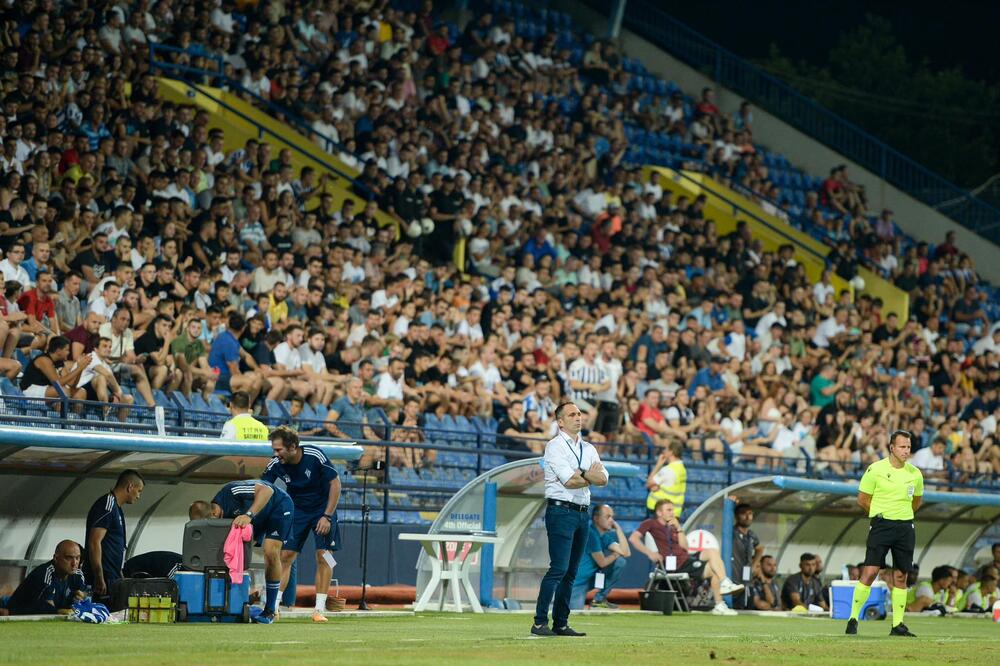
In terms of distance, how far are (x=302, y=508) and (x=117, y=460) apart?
6.14ft

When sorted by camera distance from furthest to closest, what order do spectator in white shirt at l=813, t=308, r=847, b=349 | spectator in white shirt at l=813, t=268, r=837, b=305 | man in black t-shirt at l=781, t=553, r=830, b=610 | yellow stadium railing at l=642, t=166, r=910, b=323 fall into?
yellow stadium railing at l=642, t=166, r=910, b=323 < spectator in white shirt at l=813, t=268, r=837, b=305 < spectator in white shirt at l=813, t=308, r=847, b=349 < man in black t-shirt at l=781, t=553, r=830, b=610

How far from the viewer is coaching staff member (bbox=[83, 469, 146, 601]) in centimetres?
1472

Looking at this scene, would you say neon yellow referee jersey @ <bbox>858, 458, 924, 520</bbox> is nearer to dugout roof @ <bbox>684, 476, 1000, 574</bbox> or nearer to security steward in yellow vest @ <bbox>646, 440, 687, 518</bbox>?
dugout roof @ <bbox>684, 476, 1000, 574</bbox>

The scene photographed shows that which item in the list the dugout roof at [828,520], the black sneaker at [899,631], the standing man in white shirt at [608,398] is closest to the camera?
the black sneaker at [899,631]

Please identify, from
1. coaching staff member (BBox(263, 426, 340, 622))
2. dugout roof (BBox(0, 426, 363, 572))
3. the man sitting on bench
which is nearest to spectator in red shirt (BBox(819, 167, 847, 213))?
dugout roof (BBox(0, 426, 363, 572))

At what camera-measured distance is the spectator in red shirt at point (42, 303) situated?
19.0 meters

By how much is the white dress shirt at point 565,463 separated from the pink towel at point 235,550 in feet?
9.44

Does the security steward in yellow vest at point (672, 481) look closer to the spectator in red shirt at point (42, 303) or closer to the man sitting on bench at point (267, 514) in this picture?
the man sitting on bench at point (267, 514)

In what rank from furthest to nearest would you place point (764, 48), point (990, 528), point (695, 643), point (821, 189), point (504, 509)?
point (764, 48) < point (821, 189) < point (990, 528) < point (504, 509) < point (695, 643)

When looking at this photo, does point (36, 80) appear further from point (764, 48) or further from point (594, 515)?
point (764, 48)

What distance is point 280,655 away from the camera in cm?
1055

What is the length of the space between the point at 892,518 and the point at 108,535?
7527 mm

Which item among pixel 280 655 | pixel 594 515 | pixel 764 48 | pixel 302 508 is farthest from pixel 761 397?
pixel 764 48

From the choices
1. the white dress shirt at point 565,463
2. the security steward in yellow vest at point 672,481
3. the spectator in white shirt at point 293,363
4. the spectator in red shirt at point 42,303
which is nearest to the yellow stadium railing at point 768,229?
the security steward in yellow vest at point 672,481
